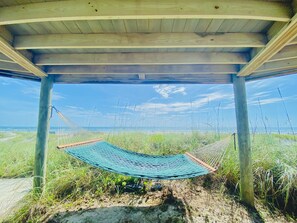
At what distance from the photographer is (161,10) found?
39.6 inches

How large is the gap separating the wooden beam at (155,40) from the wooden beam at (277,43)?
0.08 m

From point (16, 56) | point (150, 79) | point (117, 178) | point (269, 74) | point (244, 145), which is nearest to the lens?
point (16, 56)

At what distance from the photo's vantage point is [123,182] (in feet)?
7.49

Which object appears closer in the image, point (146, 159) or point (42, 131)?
point (42, 131)

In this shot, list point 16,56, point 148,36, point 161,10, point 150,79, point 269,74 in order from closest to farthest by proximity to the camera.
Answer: point 161,10 < point 148,36 < point 16,56 < point 269,74 < point 150,79

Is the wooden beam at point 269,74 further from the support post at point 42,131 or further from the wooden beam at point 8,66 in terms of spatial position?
the wooden beam at point 8,66

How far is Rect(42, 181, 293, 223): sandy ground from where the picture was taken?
1.68 metres

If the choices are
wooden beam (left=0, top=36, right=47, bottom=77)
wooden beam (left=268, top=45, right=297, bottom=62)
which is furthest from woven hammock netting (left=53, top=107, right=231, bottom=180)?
wooden beam (left=268, top=45, right=297, bottom=62)

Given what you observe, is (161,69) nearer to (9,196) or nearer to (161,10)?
(161,10)

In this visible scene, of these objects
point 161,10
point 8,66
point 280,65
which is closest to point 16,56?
point 8,66

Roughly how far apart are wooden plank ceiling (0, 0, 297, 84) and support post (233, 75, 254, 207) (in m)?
0.28

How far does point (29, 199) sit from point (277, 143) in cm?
348

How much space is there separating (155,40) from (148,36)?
0.24 ft

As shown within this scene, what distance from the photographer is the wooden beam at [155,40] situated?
54.4 inches
